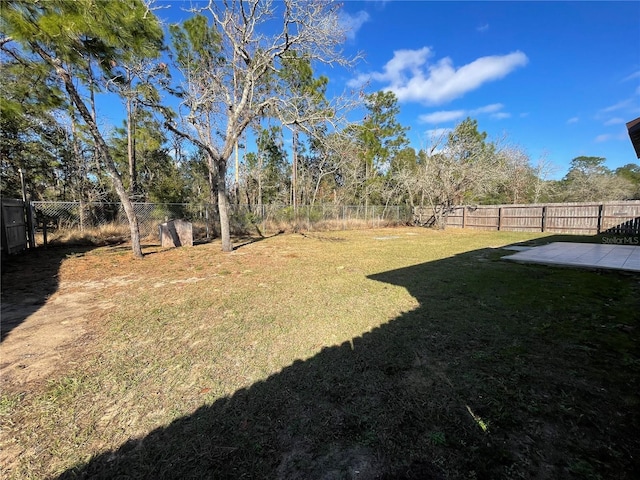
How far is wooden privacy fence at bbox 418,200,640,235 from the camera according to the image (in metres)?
12.2

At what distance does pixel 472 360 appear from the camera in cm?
240

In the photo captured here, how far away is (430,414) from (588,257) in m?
8.05

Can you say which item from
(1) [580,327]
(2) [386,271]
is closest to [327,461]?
(1) [580,327]

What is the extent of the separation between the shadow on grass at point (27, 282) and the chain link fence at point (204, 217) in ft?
5.63

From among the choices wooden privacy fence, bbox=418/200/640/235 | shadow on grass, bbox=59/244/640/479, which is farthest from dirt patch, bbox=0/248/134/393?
wooden privacy fence, bbox=418/200/640/235

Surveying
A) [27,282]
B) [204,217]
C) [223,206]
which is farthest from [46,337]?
[204,217]

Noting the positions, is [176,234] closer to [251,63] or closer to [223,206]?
[223,206]

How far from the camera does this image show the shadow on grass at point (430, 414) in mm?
1426

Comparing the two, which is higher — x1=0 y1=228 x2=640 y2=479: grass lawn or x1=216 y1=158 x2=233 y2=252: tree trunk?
x1=216 y1=158 x2=233 y2=252: tree trunk

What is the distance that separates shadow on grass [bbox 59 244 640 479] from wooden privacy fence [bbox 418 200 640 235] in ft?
45.1

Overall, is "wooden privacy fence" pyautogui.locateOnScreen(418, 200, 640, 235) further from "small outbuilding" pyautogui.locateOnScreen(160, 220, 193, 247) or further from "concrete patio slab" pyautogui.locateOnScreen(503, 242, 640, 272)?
"small outbuilding" pyautogui.locateOnScreen(160, 220, 193, 247)

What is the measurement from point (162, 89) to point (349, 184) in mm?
14410

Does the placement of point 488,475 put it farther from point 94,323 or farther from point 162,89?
point 162,89

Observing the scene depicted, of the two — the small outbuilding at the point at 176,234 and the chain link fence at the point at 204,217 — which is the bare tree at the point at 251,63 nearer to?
the small outbuilding at the point at 176,234
